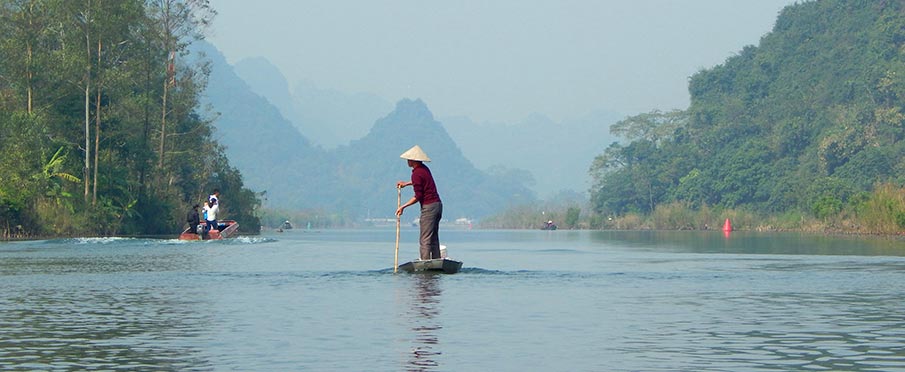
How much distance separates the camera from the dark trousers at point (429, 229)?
27.7 metres

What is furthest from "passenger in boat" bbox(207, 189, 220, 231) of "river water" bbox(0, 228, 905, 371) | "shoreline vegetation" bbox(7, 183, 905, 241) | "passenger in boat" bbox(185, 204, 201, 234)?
"river water" bbox(0, 228, 905, 371)

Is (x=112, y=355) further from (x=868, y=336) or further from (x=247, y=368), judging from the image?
(x=868, y=336)

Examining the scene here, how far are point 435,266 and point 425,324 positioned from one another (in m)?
10.9

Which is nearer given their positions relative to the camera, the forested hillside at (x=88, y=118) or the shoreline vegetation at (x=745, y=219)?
the forested hillside at (x=88, y=118)

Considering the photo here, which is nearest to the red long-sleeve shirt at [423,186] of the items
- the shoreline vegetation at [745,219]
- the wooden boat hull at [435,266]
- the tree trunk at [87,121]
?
the wooden boat hull at [435,266]

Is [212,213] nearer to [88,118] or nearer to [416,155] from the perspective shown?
[88,118]

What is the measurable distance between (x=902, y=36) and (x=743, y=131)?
743 inches

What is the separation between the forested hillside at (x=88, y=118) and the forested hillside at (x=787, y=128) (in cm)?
3967

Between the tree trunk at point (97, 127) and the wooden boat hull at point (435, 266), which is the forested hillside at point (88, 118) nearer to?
the tree trunk at point (97, 127)

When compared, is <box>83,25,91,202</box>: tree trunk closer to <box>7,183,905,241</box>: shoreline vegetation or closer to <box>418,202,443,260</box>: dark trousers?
<box>7,183,905,241</box>: shoreline vegetation

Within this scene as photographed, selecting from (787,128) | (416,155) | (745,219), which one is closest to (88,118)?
(416,155)

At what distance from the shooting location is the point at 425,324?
16.5 meters

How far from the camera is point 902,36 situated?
111125mm

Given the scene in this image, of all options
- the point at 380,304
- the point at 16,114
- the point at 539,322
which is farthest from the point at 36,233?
the point at 539,322
